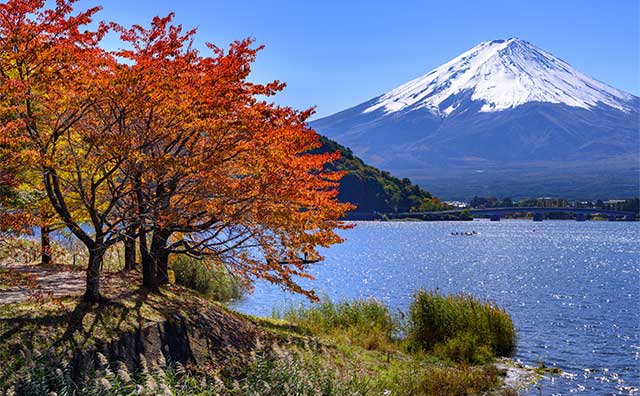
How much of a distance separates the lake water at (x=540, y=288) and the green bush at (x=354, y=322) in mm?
1648

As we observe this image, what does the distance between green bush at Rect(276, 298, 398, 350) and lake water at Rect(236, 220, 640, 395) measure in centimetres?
165

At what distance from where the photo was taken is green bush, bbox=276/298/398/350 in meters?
20.0

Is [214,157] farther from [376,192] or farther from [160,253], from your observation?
[376,192]

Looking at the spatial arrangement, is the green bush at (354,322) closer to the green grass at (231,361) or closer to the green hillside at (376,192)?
the green grass at (231,361)

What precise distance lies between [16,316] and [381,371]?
27.1 feet

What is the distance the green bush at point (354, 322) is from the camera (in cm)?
2000

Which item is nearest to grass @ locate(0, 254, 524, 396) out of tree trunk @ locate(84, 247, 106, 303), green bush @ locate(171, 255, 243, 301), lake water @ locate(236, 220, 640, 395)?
tree trunk @ locate(84, 247, 106, 303)

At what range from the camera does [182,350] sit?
14078mm

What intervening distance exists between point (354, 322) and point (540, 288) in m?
25.6

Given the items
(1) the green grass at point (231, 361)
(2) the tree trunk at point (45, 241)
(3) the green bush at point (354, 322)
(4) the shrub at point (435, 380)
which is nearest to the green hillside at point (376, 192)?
(3) the green bush at point (354, 322)

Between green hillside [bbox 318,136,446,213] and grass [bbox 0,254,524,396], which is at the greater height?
green hillside [bbox 318,136,446,213]

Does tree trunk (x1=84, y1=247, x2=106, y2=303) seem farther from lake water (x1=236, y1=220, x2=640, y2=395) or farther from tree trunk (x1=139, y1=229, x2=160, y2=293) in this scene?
Answer: lake water (x1=236, y1=220, x2=640, y2=395)

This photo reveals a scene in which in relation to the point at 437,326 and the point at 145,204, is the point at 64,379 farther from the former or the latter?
the point at 437,326

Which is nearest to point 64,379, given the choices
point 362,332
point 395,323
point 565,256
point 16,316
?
point 16,316
